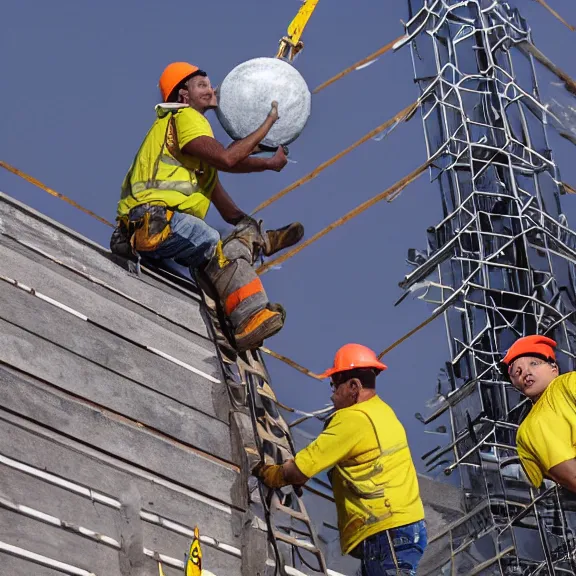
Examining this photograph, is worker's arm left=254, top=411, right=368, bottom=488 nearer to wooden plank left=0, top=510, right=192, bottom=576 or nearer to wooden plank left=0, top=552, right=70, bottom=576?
wooden plank left=0, top=510, right=192, bottom=576

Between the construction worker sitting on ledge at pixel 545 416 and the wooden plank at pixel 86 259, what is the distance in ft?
6.59

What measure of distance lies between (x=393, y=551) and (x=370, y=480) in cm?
42

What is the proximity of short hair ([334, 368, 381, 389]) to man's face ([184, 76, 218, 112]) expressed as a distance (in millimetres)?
2318

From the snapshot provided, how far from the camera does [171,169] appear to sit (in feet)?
28.2

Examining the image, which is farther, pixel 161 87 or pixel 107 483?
pixel 161 87

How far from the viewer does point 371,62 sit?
579 inches

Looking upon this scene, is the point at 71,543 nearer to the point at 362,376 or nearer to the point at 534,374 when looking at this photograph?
the point at 362,376

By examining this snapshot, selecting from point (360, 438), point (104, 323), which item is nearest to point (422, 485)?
point (360, 438)

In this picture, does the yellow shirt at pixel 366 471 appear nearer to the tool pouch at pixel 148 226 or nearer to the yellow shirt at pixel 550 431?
the yellow shirt at pixel 550 431

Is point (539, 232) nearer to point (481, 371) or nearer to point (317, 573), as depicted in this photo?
point (481, 371)

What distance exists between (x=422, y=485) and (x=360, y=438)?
12.1 feet

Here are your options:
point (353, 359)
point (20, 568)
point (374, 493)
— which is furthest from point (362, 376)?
point (20, 568)

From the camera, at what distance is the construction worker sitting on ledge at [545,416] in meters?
6.87

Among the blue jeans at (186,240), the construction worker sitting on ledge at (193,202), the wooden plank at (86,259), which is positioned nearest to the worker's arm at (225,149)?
the construction worker sitting on ledge at (193,202)
